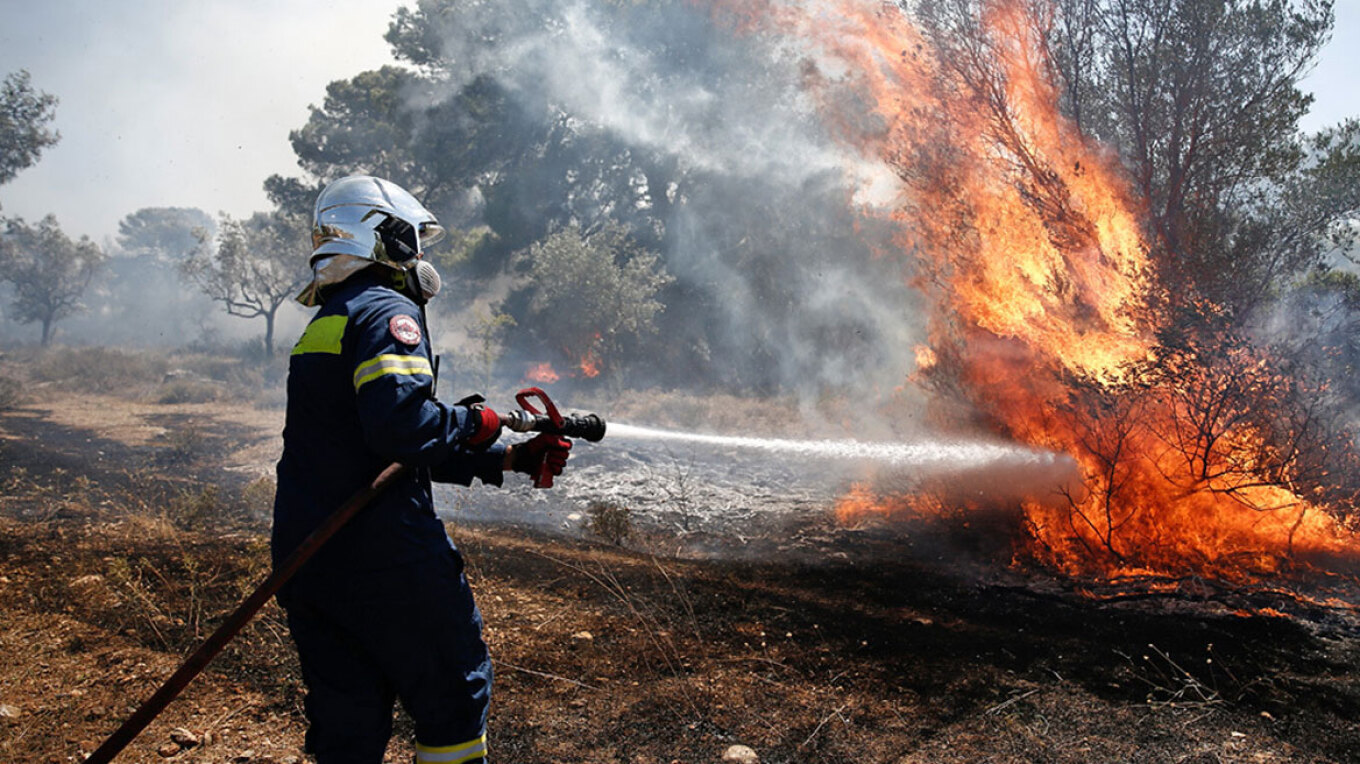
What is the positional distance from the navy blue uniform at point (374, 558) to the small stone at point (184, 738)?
4.50 feet

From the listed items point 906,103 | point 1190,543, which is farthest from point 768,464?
point 1190,543

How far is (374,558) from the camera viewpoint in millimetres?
2395

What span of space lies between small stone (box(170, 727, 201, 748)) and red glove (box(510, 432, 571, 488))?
200cm

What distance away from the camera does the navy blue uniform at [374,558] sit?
7.79 feet

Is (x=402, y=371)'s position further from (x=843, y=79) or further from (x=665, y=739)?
(x=843, y=79)

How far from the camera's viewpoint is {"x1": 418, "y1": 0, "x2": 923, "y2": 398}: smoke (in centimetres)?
2223

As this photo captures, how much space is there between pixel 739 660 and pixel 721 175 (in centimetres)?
2380

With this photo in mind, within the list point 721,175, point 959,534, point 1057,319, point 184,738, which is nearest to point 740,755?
point 184,738

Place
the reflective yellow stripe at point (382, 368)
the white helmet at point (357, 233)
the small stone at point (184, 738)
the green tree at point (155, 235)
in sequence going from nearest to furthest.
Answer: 1. the reflective yellow stripe at point (382, 368)
2. the white helmet at point (357, 233)
3. the small stone at point (184, 738)
4. the green tree at point (155, 235)

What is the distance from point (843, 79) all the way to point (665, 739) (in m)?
13.4

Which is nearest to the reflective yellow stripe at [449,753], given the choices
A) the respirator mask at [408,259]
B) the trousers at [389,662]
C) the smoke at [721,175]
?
the trousers at [389,662]

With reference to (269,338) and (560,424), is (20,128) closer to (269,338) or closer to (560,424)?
(269,338)

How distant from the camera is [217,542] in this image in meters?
6.17

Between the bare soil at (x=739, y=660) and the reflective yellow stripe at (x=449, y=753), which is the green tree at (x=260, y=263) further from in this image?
the reflective yellow stripe at (x=449, y=753)
